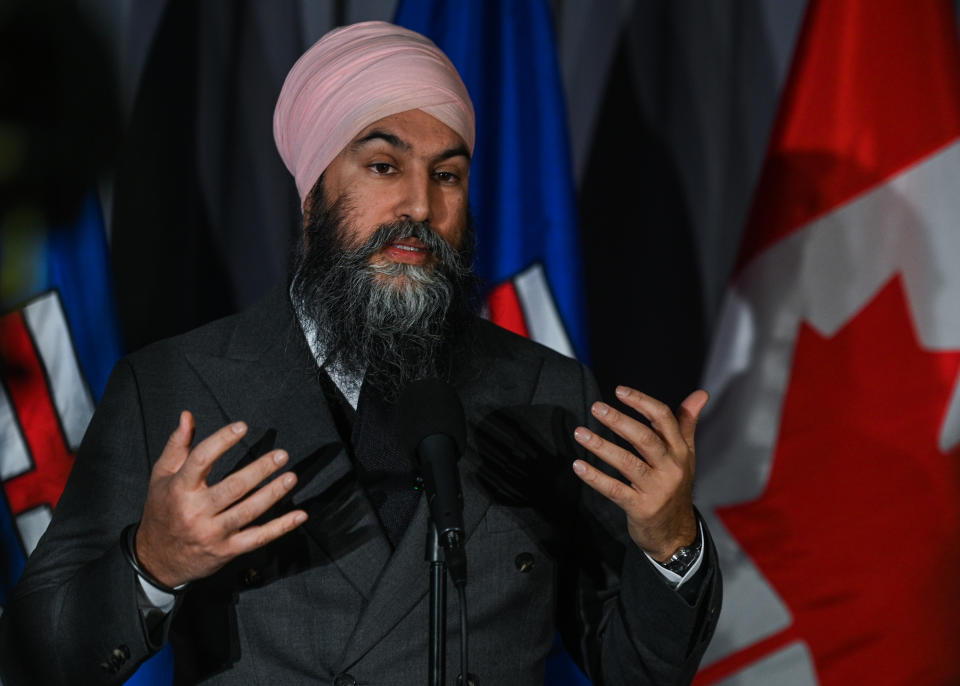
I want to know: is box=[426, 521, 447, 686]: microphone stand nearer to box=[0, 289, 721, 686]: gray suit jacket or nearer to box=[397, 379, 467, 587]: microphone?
box=[397, 379, 467, 587]: microphone

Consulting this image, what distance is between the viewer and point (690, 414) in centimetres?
164

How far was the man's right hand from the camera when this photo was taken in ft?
4.49

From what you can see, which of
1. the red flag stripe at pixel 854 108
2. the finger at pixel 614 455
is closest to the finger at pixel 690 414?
the finger at pixel 614 455

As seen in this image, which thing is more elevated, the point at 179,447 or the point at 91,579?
the point at 179,447

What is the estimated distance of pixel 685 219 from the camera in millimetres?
3172

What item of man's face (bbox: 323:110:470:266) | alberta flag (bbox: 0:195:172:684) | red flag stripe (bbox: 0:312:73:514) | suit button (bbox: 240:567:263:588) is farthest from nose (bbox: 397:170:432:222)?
red flag stripe (bbox: 0:312:73:514)

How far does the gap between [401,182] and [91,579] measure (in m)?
0.92

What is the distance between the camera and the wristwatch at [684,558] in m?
1.68

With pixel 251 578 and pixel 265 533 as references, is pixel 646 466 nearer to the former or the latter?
pixel 265 533

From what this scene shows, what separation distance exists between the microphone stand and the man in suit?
9.2 inches

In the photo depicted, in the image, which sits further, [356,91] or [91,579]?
[356,91]

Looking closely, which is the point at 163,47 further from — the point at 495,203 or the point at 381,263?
the point at 381,263

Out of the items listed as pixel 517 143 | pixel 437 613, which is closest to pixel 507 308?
pixel 517 143

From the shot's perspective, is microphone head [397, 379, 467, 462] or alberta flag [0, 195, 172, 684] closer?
microphone head [397, 379, 467, 462]
